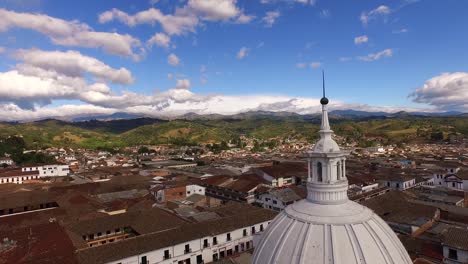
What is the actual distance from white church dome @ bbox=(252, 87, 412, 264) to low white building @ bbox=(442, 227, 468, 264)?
1725 cm

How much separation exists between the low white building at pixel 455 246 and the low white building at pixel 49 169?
95.2 meters

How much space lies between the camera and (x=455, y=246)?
26.0m

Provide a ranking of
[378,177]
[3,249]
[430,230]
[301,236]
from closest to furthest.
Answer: [301,236] < [3,249] < [430,230] < [378,177]

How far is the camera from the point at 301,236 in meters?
12.2

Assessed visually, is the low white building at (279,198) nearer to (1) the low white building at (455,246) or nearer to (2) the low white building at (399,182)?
(2) the low white building at (399,182)

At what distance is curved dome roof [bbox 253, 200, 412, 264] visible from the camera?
1148cm

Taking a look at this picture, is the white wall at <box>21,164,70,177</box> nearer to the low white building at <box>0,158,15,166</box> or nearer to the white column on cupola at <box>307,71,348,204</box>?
the low white building at <box>0,158,15,166</box>

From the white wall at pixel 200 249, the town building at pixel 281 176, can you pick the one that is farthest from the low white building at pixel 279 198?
the town building at pixel 281 176

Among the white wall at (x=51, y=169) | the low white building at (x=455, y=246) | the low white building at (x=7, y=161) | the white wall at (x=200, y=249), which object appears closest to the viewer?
the low white building at (x=455, y=246)

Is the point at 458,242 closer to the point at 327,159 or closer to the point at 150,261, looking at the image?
the point at 327,159

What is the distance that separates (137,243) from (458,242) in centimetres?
2766

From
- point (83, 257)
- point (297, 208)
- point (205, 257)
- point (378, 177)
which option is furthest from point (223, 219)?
point (378, 177)

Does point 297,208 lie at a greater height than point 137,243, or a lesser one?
greater

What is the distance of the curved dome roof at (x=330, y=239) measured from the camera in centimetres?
1148
